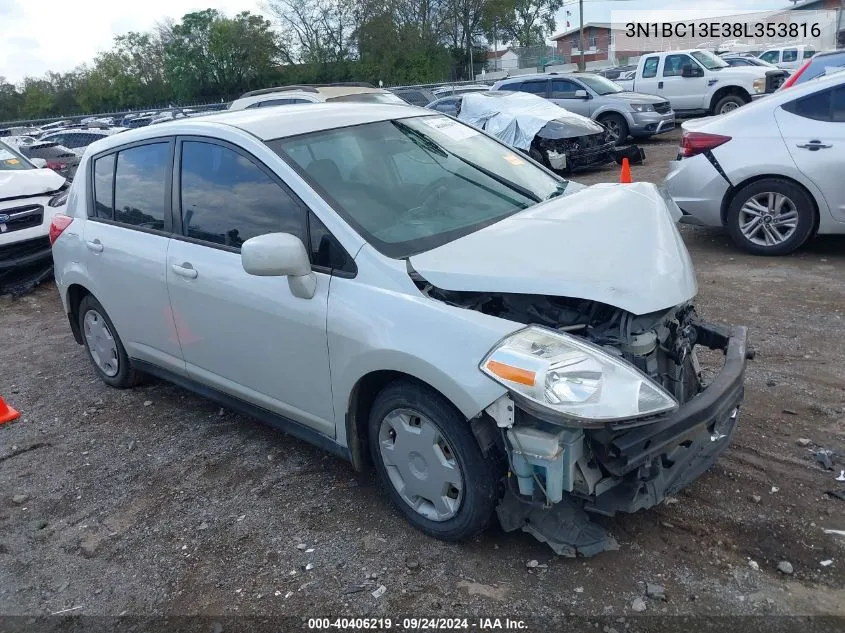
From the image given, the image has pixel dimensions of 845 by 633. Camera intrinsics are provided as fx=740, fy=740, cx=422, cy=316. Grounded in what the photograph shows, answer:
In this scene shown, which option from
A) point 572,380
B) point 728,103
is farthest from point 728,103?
point 572,380

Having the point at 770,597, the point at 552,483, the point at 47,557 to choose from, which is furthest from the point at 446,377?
the point at 47,557

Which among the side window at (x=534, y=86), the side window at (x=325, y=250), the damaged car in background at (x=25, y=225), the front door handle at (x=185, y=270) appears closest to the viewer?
the side window at (x=325, y=250)

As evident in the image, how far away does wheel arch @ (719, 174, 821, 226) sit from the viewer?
6.50 metres

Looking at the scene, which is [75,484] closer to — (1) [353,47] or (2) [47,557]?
(2) [47,557]

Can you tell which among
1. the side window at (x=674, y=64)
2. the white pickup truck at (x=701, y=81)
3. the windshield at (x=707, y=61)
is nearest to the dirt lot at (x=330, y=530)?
the white pickup truck at (x=701, y=81)

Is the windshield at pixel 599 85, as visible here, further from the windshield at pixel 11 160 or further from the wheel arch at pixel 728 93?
the windshield at pixel 11 160

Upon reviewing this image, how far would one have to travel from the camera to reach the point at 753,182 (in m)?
6.74

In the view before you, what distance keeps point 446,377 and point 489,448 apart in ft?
1.07

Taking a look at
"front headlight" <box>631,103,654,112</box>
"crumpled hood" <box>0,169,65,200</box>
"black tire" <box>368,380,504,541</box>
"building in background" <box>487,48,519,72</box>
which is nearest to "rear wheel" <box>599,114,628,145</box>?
"front headlight" <box>631,103,654,112</box>

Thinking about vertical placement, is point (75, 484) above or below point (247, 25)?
below

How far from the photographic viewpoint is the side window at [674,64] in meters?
18.3

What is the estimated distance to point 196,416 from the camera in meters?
4.77

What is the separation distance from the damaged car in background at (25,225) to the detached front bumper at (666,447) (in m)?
7.41

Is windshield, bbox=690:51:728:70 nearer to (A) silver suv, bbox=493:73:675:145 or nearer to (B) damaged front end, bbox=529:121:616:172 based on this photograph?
(A) silver suv, bbox=493:73:675:145
